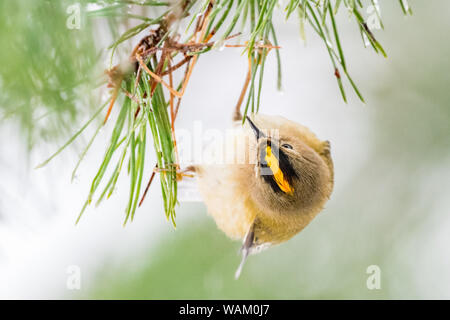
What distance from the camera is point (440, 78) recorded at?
1411 millimetres

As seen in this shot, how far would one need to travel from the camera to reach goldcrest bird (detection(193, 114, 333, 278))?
61 cm

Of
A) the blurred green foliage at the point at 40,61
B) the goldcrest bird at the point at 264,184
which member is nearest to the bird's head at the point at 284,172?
the goldcrest bird at the point at 264,184

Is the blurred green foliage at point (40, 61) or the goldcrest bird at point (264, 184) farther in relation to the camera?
the goldcrest bird at point (264, 184)

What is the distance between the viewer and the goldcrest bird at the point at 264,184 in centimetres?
61

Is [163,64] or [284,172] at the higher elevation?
[163,64]

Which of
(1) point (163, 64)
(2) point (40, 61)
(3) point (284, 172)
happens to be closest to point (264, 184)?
(3) point (284, 172)

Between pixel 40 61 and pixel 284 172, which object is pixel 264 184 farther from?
pixel 40 61

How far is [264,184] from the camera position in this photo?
2.01 feet

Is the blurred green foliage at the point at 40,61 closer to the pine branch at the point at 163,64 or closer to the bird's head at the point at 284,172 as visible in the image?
the pine branch at the point at 163,64

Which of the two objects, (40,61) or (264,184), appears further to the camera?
(264,184)

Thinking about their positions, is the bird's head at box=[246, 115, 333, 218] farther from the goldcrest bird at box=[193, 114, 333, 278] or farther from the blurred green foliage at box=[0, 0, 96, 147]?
the blurred green foliage at box=[0, 0, 96, 147]

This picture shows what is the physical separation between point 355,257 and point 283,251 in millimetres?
224

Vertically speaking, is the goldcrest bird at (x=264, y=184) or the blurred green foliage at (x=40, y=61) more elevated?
the blurred green foliage at (x=40, y=61)

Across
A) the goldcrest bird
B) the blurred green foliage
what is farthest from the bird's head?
the blurred green foliage
